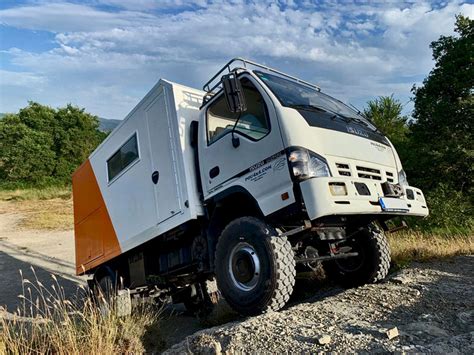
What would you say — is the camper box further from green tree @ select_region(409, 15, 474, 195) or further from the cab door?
green tree @ select_region(409, 15, 474, 195)

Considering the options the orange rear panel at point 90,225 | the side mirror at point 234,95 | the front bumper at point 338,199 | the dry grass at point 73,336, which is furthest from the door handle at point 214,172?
the orange rear panel at point 90,225

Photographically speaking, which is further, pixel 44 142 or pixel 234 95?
pixel 44 142

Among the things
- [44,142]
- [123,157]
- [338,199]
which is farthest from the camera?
[44,142]

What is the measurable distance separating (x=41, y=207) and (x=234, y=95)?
25993 millimetres

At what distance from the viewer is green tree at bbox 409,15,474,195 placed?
1720 centimetres

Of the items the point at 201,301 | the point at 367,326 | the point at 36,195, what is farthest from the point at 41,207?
the point at 367,326

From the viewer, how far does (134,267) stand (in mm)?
6359

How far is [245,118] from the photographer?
4.49 meters

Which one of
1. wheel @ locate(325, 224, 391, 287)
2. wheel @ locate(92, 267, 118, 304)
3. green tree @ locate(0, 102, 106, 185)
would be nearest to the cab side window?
wheel @ locate(325, 224, 391, 287)

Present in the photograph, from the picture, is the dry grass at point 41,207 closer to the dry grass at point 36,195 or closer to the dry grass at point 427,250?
the dry grass at point 36,195

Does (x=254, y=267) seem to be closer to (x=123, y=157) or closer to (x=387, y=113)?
(x=123, y=157)

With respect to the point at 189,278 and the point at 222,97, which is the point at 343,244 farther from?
the point at 222,97

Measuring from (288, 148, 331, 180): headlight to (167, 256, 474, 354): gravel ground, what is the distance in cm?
129

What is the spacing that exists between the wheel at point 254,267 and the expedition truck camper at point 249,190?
0.04 ft
